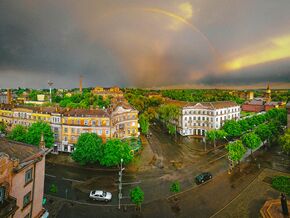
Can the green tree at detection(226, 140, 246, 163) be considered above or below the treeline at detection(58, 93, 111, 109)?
below

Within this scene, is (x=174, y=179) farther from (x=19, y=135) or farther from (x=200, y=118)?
(x=200, y=118)

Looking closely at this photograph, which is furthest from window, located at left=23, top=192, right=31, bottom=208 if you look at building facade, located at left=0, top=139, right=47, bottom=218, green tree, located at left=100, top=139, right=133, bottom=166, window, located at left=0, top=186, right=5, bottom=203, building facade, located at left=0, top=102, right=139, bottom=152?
building facade, located at left=0, top=102, right=139, bottom=152

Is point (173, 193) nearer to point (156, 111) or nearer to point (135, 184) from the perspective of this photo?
point (135, 184)

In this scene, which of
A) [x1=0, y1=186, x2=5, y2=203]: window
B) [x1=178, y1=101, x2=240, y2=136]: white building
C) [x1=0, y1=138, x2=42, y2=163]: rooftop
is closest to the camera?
[x1=0, y1=186, x2=5, y2=203]: window

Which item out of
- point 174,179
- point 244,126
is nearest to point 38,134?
point 174,179

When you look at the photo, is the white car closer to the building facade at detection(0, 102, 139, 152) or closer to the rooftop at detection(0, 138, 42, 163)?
the rooftop at detection(0, 138, 42, 163)

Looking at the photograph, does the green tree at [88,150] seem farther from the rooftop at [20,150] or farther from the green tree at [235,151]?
the green tree at [235,151]
